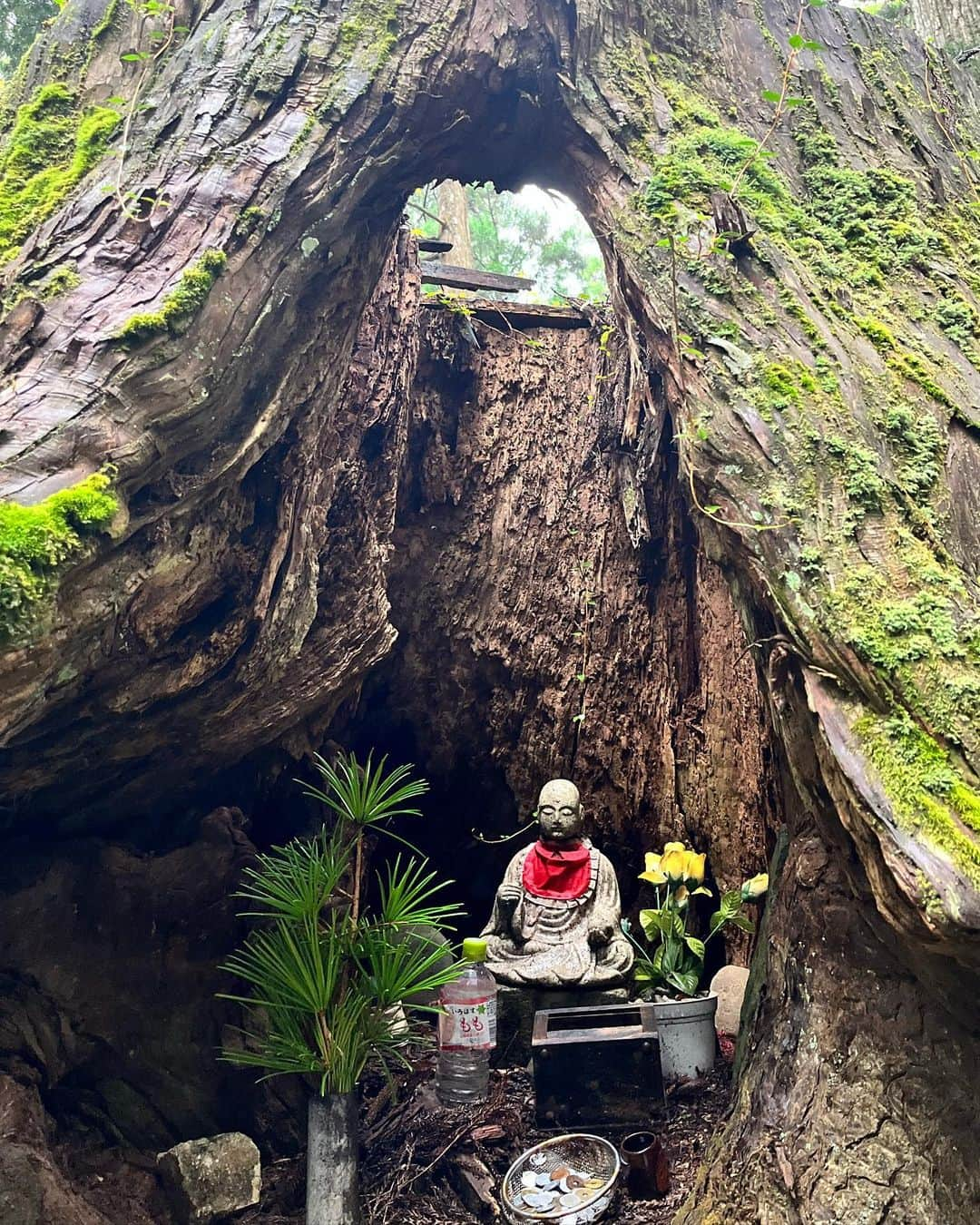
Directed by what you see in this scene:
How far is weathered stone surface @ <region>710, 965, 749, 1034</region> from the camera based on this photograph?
4.39m

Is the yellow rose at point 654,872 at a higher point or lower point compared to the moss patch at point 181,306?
lower

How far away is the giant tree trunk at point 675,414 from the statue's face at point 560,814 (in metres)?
1.27

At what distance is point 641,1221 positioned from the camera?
3.04 meters

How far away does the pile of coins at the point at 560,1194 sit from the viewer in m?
2.94

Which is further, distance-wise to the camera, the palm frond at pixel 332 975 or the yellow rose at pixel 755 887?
the yellow rose at pixel 755 887

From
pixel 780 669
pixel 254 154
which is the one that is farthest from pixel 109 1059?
pixel 254 154

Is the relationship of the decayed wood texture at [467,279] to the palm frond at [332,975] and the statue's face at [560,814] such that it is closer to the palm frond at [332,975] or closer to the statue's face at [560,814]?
the statue's face at [560,814]

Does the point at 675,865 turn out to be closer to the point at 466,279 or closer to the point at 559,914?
the point at 559,914

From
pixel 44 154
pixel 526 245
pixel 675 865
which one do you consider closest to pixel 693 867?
pixel 675 865

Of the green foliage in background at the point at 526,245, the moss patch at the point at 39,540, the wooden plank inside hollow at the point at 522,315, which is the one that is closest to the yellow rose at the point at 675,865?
the moss patch at the point at 39,540

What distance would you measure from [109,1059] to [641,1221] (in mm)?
2354

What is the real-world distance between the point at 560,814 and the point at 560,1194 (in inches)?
81.7

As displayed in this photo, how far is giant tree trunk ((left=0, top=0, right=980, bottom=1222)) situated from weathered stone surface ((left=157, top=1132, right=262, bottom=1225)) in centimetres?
157

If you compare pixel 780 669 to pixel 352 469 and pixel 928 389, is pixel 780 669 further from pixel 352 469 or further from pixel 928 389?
pixel 352 469
